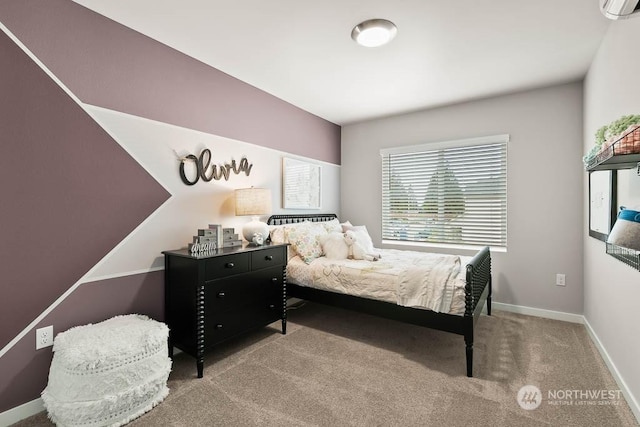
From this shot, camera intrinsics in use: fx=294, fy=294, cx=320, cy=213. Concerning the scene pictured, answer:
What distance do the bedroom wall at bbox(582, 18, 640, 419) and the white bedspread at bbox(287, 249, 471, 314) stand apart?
0.99 meters

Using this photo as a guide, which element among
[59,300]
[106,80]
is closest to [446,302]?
[59,300]

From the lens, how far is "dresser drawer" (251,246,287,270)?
2656mm

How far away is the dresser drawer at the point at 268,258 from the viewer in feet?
8.71

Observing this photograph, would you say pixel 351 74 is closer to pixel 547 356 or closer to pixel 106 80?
pixel 106 80

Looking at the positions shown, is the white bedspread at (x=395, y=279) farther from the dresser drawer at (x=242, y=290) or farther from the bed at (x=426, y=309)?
the dresser drawer at (x=242, y=290)

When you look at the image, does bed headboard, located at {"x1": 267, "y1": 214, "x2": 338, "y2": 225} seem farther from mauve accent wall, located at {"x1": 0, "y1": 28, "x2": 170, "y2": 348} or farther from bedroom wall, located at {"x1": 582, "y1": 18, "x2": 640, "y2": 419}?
bedroom wall, located at {"x1": 582, "y1": 18, "x2": 640, "y2": 419}

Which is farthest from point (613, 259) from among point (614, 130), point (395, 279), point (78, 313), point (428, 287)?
point (78, 313)

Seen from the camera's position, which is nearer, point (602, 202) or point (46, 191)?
point (46, 191)

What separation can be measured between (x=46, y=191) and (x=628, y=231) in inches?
121

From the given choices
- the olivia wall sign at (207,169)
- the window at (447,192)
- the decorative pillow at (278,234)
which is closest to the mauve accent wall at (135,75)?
the olivia wall sign at (207,169)

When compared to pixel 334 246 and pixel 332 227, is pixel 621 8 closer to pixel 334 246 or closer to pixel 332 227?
pixel 334 246

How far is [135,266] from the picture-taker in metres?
2.32

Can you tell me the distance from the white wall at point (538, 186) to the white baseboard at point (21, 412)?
14.3 ft

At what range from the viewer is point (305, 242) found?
327 cm
